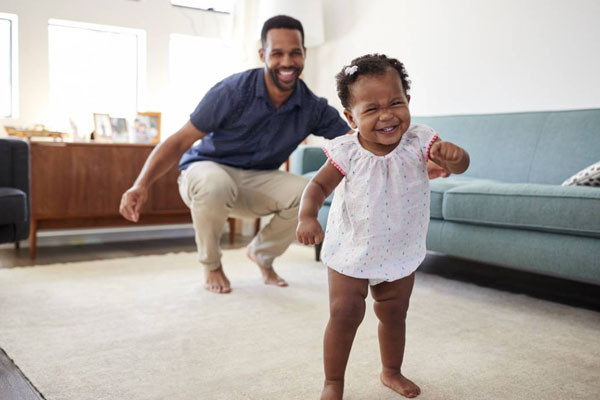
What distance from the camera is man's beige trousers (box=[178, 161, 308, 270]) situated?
222 cm

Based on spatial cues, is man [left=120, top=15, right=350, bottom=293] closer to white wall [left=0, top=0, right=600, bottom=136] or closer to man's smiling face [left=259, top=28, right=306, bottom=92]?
man's smiling face [left=259, top=28, right=306, bottom=92]

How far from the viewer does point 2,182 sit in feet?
7.63

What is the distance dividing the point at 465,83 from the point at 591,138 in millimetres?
990

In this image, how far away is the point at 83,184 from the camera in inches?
124

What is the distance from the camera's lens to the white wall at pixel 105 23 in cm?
337

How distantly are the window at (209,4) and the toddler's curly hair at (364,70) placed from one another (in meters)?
3.02

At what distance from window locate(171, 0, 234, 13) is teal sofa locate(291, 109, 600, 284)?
1.58 metres

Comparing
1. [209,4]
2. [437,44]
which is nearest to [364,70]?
[437,44]

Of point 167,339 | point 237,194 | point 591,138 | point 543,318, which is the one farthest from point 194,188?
point 591,138

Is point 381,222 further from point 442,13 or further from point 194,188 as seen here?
point 442,13

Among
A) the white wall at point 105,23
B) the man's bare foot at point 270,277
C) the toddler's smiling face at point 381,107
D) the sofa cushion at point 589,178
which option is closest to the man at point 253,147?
the man's bare foot at point 270,277

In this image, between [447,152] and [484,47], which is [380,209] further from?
[484,47]

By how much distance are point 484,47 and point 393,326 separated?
94.2 inches

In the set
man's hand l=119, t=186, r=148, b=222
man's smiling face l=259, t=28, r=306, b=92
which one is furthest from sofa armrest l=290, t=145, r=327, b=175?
man's hand l=119, t=186, r=148, b=222
